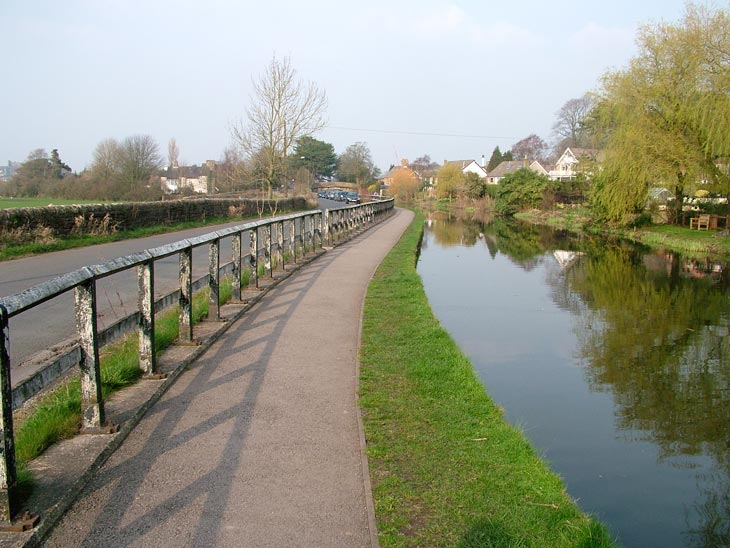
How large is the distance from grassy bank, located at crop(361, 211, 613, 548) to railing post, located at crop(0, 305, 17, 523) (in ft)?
6.47

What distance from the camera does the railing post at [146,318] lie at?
19.0 ft

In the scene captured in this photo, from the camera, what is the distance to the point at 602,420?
24.2 feet

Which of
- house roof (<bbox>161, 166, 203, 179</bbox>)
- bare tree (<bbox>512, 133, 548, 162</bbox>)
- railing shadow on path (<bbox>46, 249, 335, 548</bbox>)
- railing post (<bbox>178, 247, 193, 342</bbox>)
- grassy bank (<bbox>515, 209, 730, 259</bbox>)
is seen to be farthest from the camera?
bare tree (<bbox>512, 133, 548, 162</bbox>)

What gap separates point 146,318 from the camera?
584cm

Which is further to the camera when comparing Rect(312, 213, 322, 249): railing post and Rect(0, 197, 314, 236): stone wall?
Rect(312, 213, 322, 249): railing post

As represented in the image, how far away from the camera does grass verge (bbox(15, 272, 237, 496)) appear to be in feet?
13.8

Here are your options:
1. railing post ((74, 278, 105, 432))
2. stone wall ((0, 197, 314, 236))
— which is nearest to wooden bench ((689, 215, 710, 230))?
stone wall ((0, 197, 314, 236))

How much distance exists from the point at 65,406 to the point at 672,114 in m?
31.8

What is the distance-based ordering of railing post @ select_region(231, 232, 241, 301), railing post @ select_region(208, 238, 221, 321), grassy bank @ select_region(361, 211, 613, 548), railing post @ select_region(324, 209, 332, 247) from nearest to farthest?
grassy bank @ select_region(361, 211, 613, 548)
railing post @ select_region(208, 238, 221, 321)
railing post @ select_region(231, 232, 241, 301)
railing post @ select_region(324, 209, 332, 247)

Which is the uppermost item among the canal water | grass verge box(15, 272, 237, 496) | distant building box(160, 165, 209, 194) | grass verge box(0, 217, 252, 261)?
distant building box(160, 165, 209, 194)

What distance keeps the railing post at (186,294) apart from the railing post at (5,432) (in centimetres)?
328

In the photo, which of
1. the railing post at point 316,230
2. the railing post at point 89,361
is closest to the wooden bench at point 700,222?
the railing post at point 316,230

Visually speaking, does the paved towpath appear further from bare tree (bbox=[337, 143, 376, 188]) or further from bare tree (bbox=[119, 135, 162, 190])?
bare tree (bbox=[337, 143, 376, 188])

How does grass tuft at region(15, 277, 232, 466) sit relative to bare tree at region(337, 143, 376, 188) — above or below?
below
